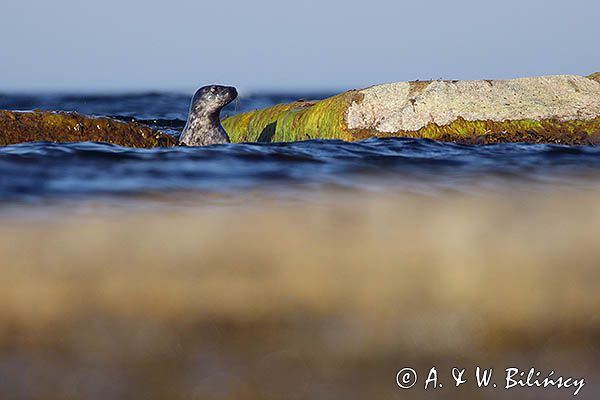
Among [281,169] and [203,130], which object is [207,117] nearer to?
[203,130]

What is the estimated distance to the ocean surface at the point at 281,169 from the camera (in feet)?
15.4

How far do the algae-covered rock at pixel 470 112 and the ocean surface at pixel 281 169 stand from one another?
157 cm

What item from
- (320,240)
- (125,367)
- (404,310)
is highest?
(320,240)

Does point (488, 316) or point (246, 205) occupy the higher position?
point (246, 205)

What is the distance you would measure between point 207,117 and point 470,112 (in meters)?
3.30

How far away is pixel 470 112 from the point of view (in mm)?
9062

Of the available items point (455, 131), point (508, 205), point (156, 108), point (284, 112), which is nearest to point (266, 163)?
point (508, 205)

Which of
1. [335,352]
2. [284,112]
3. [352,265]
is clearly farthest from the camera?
[284,112]

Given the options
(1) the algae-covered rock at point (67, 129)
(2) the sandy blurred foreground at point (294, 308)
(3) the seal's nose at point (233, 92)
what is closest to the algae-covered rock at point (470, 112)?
(3) the seal's nose at point (233, 92)

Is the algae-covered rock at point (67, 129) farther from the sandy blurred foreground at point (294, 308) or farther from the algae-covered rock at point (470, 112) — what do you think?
the sandy blurred foreground at point (294, 308)

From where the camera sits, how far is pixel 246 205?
4254 millimetres

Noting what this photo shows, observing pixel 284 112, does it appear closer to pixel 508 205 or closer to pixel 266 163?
pixel 266 163

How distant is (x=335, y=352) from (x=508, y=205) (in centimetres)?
145

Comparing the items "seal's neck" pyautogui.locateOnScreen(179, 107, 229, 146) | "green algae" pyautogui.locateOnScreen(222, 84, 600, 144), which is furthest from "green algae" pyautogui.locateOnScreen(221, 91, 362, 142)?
"seal's neck" pyautogui.locateOnScreen(179, 107, 229, 146)
